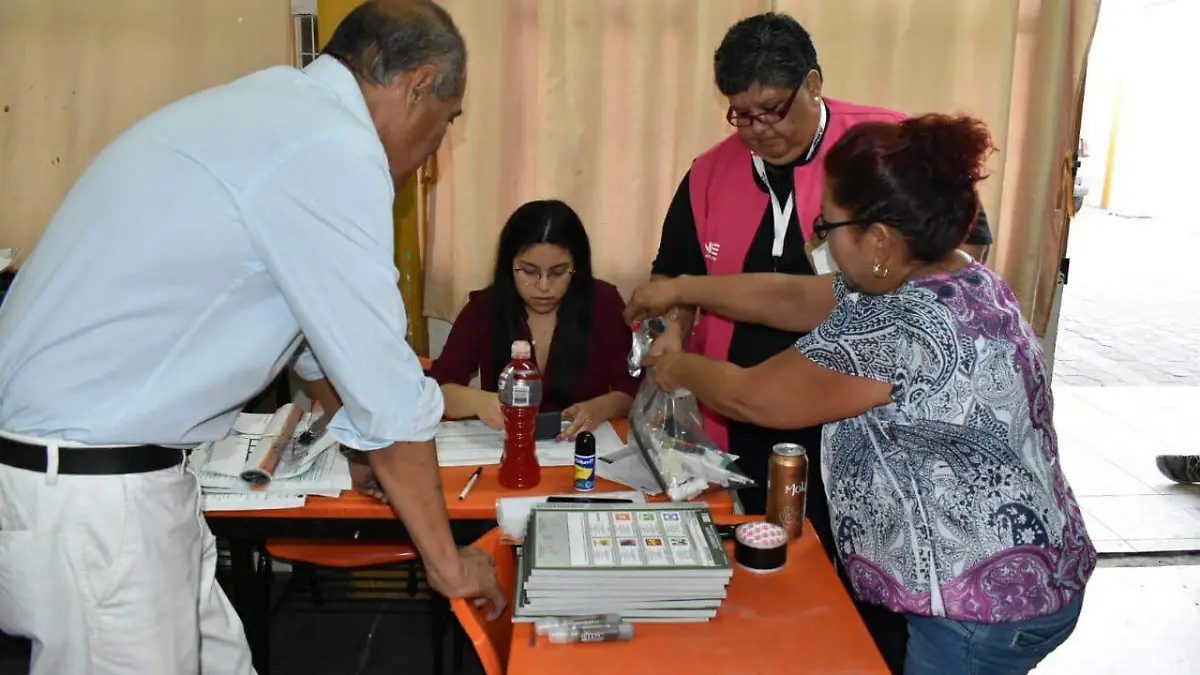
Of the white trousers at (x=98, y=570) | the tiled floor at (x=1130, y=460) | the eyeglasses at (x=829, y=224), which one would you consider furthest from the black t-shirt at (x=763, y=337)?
the tiled floor at (x=1130, y=460)

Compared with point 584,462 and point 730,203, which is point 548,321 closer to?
point 730,203

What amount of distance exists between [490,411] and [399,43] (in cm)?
117

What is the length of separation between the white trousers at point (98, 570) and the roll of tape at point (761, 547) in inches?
34.6

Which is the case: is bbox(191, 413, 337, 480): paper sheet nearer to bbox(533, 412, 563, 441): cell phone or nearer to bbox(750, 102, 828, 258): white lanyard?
bbox(533, 412, 563, 441): cell phone

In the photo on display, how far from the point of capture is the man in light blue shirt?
124cm

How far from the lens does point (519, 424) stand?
2.06 metres

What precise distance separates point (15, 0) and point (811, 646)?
11.0ft

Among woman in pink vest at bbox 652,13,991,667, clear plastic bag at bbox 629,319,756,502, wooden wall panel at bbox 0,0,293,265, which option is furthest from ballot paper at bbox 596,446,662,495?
wooden wall panel at bbox 0,0,293,265

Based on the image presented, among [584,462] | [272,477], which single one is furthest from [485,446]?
[272,477]

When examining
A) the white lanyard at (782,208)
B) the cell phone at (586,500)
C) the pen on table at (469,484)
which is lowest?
the pen on table at (469,484)

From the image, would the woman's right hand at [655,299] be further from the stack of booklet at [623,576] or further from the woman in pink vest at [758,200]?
the stack of booklet at [623,576]

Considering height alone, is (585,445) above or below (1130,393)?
above

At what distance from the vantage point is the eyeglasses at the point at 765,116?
84.0 inches

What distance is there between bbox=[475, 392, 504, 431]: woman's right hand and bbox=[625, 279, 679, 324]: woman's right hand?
41cm
